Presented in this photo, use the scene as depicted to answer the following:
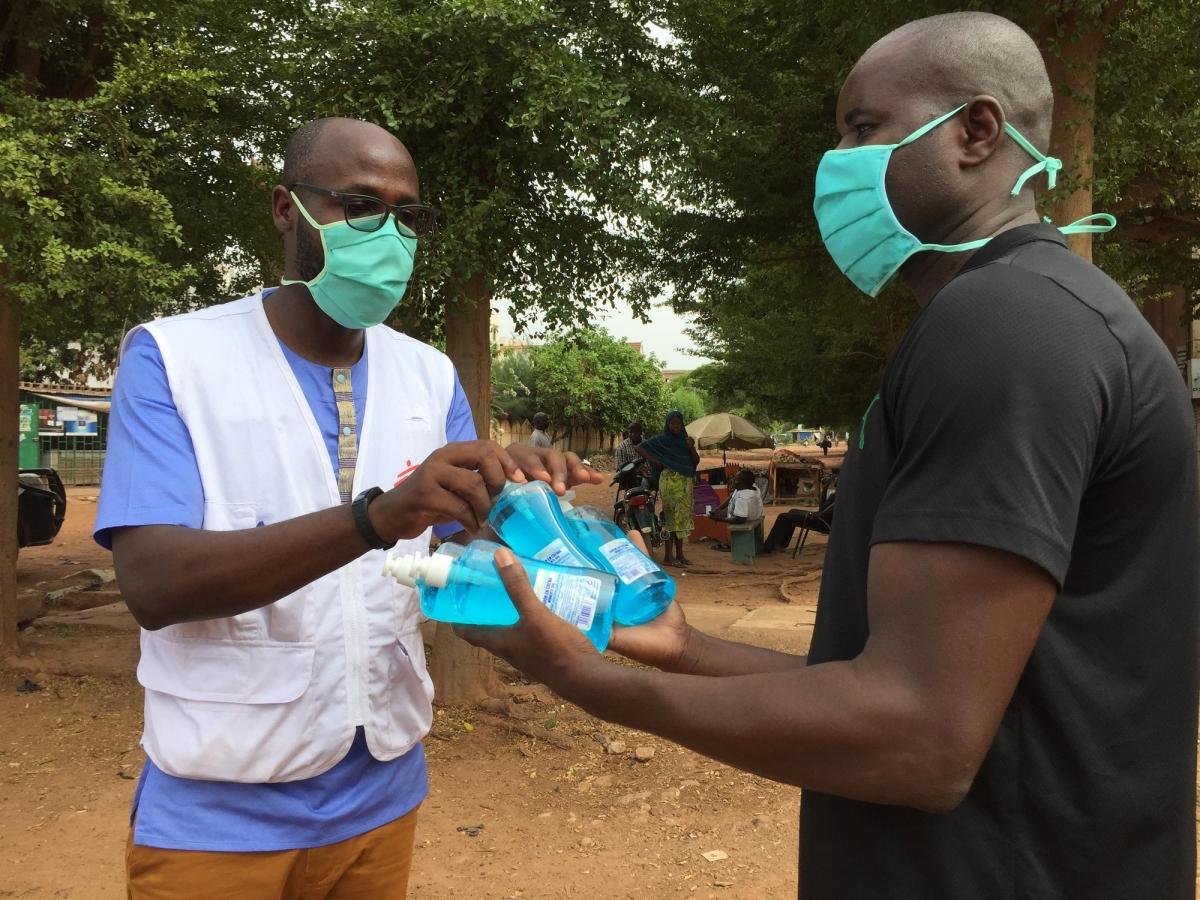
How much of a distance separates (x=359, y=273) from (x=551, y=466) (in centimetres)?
78

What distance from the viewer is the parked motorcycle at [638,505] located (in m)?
14.5

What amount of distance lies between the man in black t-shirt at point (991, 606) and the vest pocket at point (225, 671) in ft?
1.99

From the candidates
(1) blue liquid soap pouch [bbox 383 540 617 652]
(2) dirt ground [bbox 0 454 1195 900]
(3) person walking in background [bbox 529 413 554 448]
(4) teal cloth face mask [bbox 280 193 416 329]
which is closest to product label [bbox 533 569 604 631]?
(1) blue liquid soap pouch [bbox 383 540 617 652]

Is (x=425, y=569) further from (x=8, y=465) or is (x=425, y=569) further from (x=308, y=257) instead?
(x=8, y=465)

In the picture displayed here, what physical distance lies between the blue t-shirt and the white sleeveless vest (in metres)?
0.04

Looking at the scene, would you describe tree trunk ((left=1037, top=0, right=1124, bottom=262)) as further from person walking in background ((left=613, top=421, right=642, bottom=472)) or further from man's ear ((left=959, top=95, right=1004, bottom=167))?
person walking in background ((left=613, top=421, right=642, bottom=472))

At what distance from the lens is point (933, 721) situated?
1174mm

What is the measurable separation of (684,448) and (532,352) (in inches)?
1489

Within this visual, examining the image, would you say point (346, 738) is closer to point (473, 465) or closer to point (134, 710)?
point (473, 465)

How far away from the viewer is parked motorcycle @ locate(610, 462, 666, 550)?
14453mm

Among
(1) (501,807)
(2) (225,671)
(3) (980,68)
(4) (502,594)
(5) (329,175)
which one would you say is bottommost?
(1) (501,807)

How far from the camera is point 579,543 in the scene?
1.87 metres

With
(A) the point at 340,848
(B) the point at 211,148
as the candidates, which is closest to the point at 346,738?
(A) the point at 340,848

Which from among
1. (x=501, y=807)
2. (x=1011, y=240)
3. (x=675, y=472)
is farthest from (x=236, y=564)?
(x=675, y=472)
